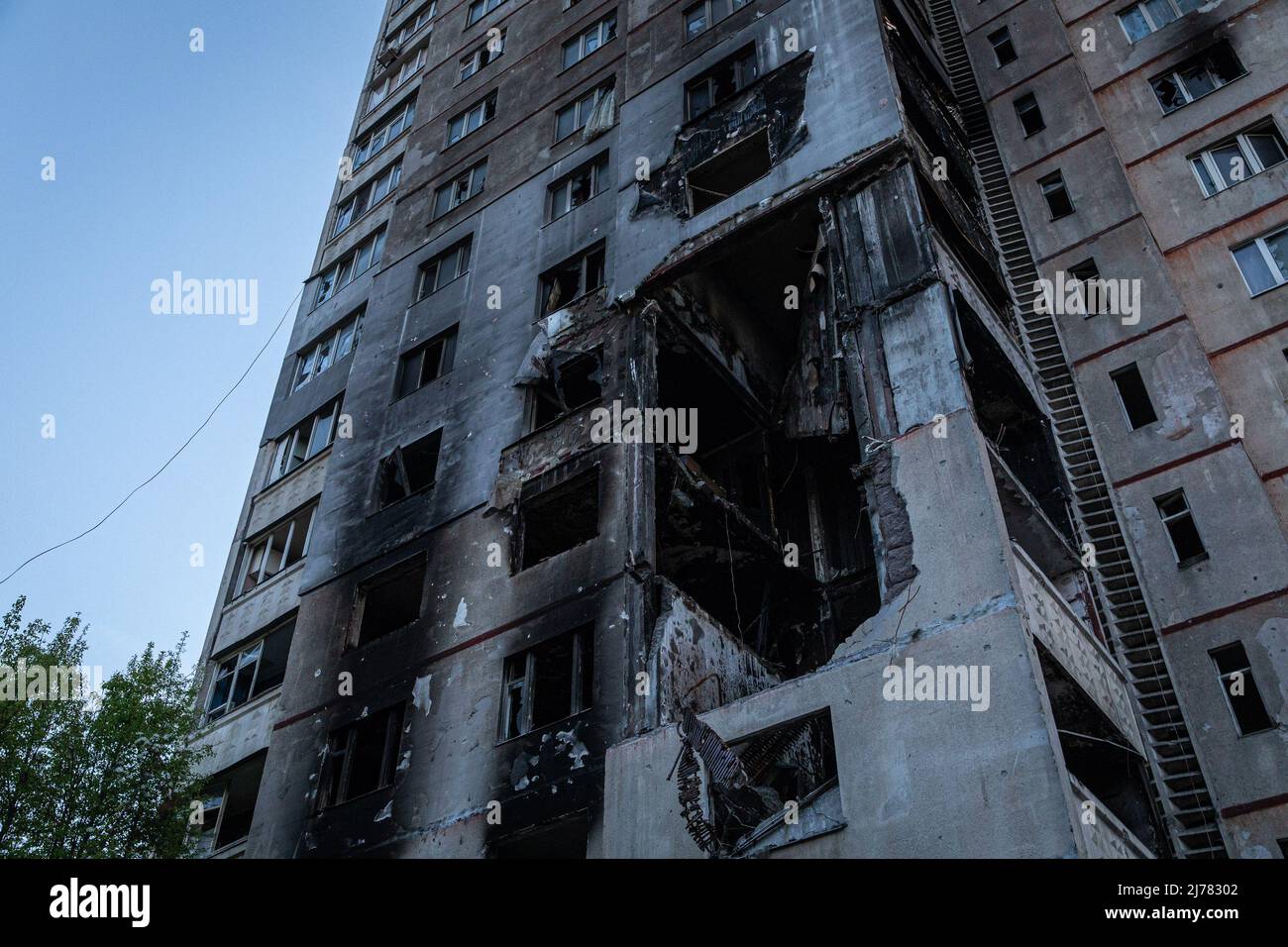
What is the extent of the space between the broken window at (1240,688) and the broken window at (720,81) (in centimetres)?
1420

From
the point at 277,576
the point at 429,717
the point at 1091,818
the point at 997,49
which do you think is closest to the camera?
the point at 1091,818

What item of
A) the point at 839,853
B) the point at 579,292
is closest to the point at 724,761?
the point at 839,853

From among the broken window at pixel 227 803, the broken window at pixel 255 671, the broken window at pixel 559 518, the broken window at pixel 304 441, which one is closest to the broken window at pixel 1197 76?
the broken window at pixel 559 518

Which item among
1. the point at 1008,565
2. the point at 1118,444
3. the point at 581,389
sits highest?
the point at 581,389

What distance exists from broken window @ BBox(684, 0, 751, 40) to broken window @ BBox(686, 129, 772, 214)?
495 cm

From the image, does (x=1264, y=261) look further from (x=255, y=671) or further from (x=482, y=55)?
(x=482, y=55)

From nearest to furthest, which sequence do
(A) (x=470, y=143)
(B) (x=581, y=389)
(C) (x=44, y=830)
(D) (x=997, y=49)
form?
(C) (x=44, y=830), (B) (x=581, y=389), (D) (x=997, y=49), (A) (x=470, y=143)

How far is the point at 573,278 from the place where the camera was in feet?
73.6

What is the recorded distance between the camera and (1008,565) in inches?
488

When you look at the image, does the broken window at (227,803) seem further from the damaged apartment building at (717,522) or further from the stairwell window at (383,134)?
the stairwell window at (383,134)

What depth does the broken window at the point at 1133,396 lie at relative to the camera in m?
18.9

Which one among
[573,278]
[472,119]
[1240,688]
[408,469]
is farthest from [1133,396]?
[472,119]

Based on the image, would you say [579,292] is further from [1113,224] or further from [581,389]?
[1113,224]

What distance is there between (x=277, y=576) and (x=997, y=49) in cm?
2210
